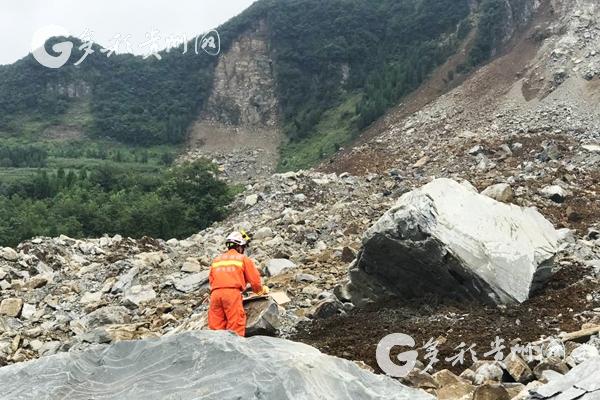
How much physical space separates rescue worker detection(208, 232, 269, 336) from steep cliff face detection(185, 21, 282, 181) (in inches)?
1994

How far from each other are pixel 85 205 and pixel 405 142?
560 inches

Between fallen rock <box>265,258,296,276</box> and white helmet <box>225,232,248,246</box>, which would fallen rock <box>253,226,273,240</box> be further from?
white helmet <box>225,232,248,246</box>

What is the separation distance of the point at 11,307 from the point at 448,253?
7098mm

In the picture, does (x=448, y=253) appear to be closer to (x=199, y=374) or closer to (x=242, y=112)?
(x=199, y=374)

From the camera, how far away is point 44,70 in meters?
78.1

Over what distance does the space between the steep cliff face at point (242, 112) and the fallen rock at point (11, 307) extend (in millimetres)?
46546

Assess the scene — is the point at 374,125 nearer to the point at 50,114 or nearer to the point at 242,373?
the point at 242,373

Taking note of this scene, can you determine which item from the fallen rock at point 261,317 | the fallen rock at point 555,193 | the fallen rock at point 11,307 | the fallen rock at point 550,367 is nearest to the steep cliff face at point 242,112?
the fallen rock at point 555,193

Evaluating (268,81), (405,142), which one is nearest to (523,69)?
(405,142)

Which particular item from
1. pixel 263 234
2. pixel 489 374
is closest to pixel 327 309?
pixel 489 374

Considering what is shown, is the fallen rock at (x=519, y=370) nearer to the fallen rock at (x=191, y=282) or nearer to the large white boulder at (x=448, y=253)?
the large white boulder at (x=448, y=253)

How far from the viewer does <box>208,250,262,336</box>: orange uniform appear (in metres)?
5.70

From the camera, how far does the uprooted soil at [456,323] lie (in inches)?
238

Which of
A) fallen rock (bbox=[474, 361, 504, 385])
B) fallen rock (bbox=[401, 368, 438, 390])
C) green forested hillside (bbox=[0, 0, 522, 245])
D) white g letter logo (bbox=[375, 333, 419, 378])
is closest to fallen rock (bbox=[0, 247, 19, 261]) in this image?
white g letter logo (bbox=[375, 333, 419, 378])
